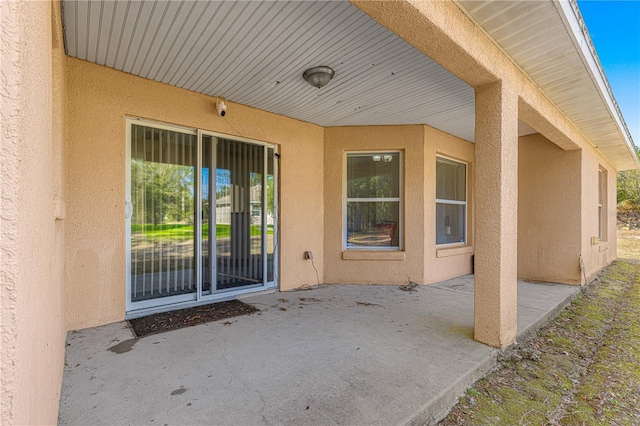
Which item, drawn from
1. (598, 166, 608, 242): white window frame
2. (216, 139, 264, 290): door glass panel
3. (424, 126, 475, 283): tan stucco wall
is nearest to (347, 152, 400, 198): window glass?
(424, 126, 475, 283): tan stucco wall

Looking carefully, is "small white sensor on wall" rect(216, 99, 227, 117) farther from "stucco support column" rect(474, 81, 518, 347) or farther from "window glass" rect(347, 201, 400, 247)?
"stucco support column" rect(474, 81, 518, 347)

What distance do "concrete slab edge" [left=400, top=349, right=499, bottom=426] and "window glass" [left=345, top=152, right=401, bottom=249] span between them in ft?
10.1

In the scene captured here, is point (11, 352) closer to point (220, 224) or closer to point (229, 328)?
point (229, 328)

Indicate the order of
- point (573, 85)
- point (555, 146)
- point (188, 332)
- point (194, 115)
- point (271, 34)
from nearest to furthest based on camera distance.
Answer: point (271, 34) < point (188, 332) < point (573, 85) < point (194, 115) < point (555, 146)

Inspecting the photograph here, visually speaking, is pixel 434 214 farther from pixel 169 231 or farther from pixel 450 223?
pixel 169 231

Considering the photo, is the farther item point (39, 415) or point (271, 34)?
point (271, 34)

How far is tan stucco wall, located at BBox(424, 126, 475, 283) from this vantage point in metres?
5.33

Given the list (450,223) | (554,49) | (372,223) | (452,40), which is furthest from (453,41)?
(450,223)

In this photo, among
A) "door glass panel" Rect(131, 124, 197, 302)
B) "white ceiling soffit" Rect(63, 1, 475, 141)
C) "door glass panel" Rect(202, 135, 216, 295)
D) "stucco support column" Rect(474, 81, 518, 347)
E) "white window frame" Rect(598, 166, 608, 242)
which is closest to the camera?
"white ceiling soffit" Rect(63, 1, 475, 141)

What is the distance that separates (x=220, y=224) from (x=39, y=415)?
10.6ft

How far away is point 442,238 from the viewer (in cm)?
592

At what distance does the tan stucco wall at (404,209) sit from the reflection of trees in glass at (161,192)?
237 centimetres

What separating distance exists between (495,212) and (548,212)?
12.9ft

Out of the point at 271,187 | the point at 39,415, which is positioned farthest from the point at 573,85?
the point at 39,415
